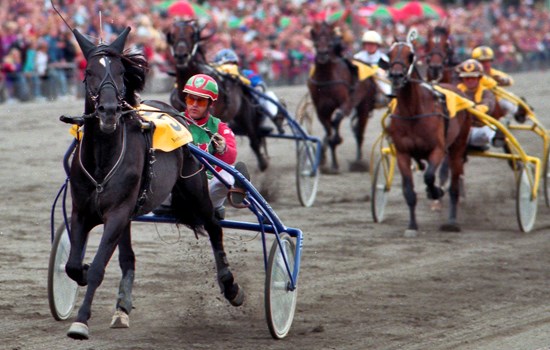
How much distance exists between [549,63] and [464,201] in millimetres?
21862

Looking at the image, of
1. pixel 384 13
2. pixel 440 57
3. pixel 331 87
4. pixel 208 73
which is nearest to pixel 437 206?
pixel 440 57

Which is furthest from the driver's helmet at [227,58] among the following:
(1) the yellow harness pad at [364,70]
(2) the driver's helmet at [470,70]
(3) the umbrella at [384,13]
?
(3) the umbrella at [384,13]

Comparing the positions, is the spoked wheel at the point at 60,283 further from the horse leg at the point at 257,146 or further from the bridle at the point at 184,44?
the horse leg at the point at 257,146

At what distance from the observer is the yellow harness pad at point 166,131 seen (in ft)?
20.1

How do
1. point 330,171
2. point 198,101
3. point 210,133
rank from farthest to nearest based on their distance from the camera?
point 330,171, point 198,101, point 210,133

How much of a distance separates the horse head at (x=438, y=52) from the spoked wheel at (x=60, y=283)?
6603mm

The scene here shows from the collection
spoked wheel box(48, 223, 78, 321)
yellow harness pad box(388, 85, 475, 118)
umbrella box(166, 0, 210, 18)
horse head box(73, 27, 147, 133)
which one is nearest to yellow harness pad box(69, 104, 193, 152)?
horse head box(73, 27, 147, 133)

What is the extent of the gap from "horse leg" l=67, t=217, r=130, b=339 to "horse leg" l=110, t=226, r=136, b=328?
1.95 feet

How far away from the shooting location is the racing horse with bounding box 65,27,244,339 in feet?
18.2

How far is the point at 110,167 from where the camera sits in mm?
5785

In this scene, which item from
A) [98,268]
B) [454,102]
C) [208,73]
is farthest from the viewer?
[208,73]

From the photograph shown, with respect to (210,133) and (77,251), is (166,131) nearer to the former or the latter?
(210,133)

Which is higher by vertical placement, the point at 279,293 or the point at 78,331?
the point at 78,331

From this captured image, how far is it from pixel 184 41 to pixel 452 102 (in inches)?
113
